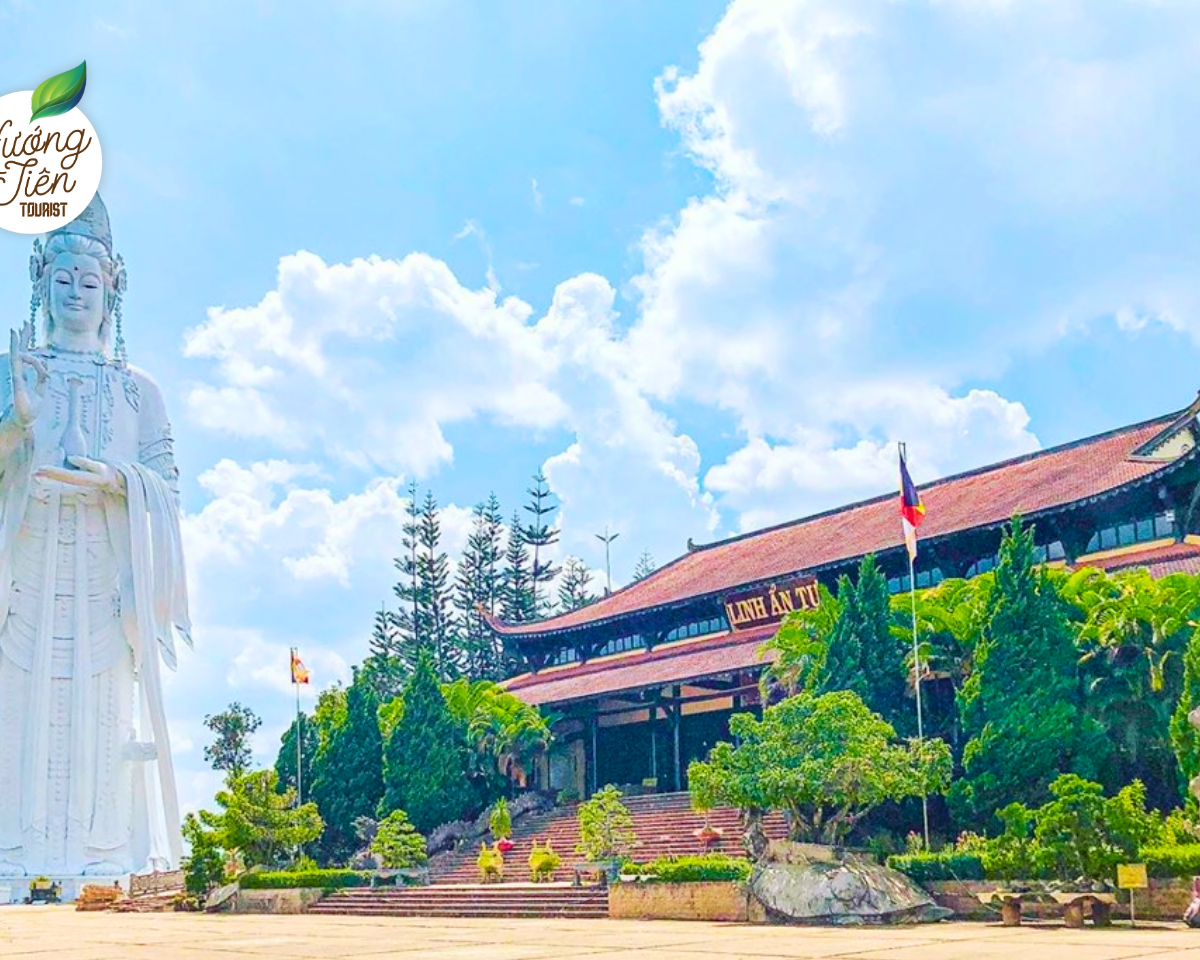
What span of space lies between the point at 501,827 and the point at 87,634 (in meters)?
10.2

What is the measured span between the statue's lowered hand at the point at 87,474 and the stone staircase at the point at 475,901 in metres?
9.93

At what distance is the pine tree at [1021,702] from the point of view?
2116 centimetres

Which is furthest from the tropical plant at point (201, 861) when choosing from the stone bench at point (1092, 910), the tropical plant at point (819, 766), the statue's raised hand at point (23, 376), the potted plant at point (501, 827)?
the stone bench at point (1092, 910)

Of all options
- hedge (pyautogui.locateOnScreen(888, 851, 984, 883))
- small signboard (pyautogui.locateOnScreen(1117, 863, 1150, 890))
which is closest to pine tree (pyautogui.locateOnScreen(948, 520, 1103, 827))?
hedge (pyautogui.locateOnScreen(888, 851, 984, 883))

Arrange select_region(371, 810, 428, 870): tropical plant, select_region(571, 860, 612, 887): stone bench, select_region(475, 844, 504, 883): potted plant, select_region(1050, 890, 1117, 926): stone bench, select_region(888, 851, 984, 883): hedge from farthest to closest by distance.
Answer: select_region(371, 810, 428, 870): tropical plant, select_region(475, 844, 504, 883): potted plant, select_region(571, 860, 612, 887): stone bench, select_region(888, 851, 984, 883): hedge, select_region(1050, 890, 1117, 926): stone bench

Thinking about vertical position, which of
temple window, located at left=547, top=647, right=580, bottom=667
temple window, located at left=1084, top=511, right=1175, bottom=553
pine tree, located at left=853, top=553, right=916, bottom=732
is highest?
temple window, located at left=1084, top=511, right=1175, bottom=553

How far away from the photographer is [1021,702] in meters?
21.5

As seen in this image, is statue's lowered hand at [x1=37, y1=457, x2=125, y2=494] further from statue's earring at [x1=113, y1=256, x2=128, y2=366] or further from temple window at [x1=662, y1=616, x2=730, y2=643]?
temple window at [x1=662, y1=616, x2=730, y2=643]

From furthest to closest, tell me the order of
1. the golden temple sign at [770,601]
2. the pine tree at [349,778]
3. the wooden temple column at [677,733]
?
1. the pine tree at [349,778]
2. the wooden temple column at [677,733]
3. the golden temple sign at [770,601]

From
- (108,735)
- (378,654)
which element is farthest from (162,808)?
(378,654)

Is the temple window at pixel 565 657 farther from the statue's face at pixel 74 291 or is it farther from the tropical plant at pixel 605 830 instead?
the statue's face at pixel 74 291

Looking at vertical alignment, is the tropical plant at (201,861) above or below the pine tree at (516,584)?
below

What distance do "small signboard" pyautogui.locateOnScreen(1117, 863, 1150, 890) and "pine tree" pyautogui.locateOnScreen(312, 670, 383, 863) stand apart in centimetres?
2288

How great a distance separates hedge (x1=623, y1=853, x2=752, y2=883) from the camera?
64.4ft
